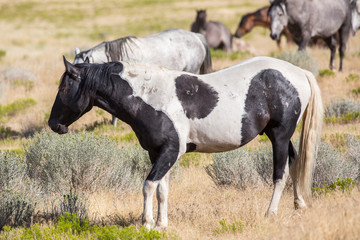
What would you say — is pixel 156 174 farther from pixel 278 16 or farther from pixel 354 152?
pixel 278 16

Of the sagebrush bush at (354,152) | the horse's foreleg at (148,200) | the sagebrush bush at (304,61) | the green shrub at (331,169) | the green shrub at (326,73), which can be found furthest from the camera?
the sagebrush bush at (304,61)

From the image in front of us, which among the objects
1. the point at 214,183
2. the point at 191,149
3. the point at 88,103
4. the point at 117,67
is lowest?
the point at 214,183

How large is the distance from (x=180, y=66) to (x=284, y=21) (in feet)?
14.2

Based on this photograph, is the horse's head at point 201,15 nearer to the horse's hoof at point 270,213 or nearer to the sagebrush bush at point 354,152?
the sagebrush bush at point 354,152

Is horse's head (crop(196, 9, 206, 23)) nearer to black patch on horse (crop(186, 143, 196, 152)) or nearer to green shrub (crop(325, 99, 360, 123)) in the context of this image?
green shrub (crop(325, 99, 360, 123))

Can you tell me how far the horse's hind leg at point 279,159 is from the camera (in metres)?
5.12

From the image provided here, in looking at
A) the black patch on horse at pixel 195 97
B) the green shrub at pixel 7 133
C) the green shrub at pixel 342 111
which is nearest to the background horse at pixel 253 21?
the green shrub at pixel 342 111

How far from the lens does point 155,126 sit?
15.7ft

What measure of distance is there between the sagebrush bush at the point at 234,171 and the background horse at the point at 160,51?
3970 millimetres

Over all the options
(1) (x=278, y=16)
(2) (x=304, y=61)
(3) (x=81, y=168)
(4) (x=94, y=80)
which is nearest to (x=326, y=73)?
(2) (x=304, y=61)

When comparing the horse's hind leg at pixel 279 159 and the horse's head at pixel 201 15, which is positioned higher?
the horse's head at pixel 201 15

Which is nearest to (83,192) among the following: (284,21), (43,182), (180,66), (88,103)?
(43,182)

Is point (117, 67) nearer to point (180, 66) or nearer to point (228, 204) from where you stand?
point (228, 204)

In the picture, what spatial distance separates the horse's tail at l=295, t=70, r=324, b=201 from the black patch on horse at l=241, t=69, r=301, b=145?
0.31m
